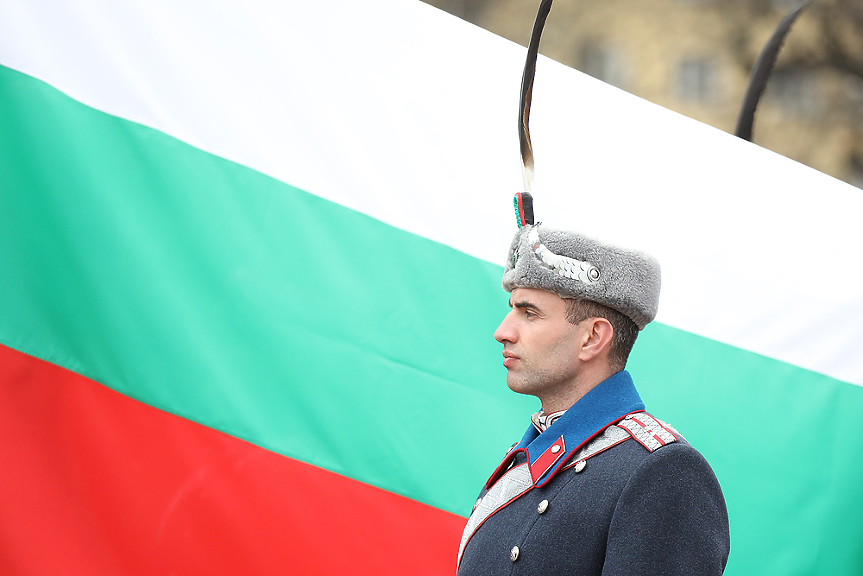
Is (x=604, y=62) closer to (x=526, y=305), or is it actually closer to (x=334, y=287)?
(x=334, y=287)

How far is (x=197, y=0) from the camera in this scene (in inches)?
87.9

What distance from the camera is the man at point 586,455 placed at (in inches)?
54.3

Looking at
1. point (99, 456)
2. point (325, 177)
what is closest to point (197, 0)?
point (325, 177)

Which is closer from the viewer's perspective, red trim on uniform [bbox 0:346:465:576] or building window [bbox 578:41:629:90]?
red trim on uniform [bbox 0:346:465:576]

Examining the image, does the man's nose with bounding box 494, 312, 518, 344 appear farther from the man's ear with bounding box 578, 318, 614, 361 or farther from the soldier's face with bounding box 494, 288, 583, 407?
the man's ear with bounding box 578, 318, 614, 361

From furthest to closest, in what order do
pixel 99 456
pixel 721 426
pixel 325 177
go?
pixel 721 426
pixel 325 177
pixel 99 456

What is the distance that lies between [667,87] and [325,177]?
13.0m

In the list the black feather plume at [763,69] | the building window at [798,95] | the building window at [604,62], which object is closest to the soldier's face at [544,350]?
the black feather plume at [763,69]

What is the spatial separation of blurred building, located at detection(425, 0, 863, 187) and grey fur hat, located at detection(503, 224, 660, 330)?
11700 millimetres

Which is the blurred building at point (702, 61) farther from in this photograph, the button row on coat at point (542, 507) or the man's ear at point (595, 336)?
the button row on coat at point (542, 507)

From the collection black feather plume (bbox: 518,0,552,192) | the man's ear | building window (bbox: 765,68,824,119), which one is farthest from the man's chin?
building window (bbox: 765,68,824,119)

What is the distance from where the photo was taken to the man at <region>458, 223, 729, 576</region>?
4.52 feet

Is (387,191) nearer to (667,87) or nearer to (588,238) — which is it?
(588,238)

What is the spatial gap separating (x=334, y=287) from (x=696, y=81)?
13699mm
